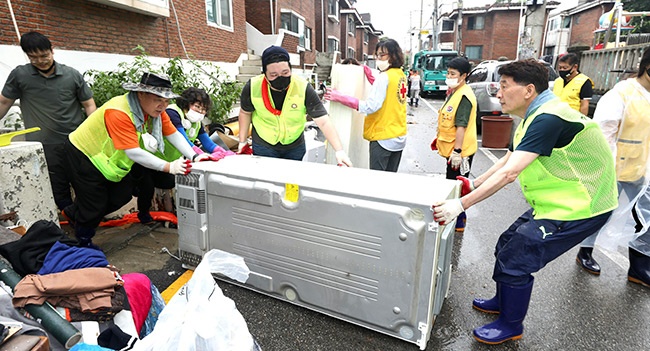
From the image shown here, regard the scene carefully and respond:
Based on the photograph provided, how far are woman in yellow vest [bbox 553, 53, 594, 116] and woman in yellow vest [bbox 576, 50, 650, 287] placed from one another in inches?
84.7

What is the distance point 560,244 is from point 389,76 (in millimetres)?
2028

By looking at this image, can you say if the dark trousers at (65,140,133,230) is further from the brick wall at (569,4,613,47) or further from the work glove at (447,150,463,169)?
the brick wall at (569,4,613,47)

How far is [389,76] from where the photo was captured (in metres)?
3.49

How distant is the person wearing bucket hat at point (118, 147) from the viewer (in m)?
2.67

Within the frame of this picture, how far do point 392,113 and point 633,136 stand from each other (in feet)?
6.15

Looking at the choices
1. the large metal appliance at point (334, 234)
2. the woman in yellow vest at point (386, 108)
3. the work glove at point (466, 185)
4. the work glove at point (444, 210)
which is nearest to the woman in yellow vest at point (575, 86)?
the woman in yellow vest at point (386, 108)

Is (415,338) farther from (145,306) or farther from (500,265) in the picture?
(145,306)

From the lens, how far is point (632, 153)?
2883 mm

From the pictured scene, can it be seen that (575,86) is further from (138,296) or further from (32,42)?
(32,42)

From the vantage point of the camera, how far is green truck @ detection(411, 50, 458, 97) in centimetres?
2008

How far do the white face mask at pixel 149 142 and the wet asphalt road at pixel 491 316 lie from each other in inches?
38.9

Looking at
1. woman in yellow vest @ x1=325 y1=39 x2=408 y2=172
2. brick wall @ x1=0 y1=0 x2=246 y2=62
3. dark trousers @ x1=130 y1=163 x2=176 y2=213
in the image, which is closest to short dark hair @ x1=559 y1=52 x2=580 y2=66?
woman in yellow vest @ x1=325 y1=39 x2=408 y2=172

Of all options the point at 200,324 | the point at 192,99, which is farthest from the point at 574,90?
the point at 200,324

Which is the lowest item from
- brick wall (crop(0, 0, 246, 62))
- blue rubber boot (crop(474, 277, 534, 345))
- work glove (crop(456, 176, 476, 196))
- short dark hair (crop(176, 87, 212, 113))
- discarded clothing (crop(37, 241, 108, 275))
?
blue rubber boot (crop(474, 277, 534, 345))
